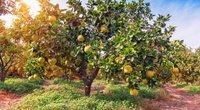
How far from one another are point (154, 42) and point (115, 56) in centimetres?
151

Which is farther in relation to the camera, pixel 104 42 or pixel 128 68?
pixel 104 42

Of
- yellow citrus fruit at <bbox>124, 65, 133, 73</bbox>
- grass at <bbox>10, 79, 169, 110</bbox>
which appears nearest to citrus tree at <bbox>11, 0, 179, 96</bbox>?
yellow citrus fruit at <bbox>124, 65, 133, 73</bbox>

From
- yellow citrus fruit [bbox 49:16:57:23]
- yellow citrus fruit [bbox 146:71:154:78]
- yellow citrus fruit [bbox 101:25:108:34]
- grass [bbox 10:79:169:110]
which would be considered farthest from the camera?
yellow citrus fruit [bbox 101:25:108:34]

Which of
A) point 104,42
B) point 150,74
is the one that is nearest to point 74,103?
point 104,42

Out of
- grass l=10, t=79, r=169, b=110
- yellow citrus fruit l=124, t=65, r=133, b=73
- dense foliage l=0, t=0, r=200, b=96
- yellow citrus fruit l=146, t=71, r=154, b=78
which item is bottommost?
grass l=10, t=79, r=169, b=110

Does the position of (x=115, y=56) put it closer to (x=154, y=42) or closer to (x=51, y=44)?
(x=154, y=42)

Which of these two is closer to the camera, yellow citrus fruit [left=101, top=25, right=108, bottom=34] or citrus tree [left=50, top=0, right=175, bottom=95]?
citrus tree [left=50, top=0, right=175, bottom=95]

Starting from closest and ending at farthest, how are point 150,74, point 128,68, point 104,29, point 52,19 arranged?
point 128,68 < point 150,74 < point 52,19 < point 104,29

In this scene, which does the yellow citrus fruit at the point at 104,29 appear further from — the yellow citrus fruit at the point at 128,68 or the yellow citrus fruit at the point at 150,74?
the yellow citrus fruit at the point at 128,68

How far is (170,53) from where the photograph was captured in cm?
798

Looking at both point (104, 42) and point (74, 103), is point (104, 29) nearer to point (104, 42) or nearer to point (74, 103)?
point (104, 42)

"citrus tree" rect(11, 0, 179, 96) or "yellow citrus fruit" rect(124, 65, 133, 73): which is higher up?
"citrus tree" rect(11, 0, 179, 96)

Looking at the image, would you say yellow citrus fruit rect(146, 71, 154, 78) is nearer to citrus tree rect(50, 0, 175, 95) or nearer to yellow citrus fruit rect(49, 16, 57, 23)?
citrus tree rect(50, 0, 175, 95)

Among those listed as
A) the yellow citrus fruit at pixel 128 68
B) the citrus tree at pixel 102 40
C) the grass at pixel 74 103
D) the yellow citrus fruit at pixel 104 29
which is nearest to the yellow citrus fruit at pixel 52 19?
the citrus tree at pixel 102 40
